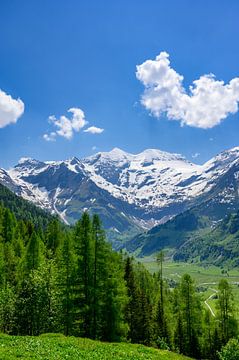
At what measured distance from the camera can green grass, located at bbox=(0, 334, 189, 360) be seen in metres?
30.4

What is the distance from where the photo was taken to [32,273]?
236ft

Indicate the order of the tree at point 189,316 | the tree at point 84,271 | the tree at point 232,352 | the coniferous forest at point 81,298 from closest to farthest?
the tree at point 84,271
the coniferous forest at point 81,298
the tree at point 232,352
the tree at point 189,316

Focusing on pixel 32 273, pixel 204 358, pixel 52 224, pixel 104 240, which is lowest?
pixel 204 358

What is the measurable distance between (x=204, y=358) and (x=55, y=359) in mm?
74907

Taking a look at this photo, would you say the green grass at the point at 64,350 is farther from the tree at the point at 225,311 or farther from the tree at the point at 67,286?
the tree at the point at 225,311

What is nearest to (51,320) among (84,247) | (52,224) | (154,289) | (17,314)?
(17,314)

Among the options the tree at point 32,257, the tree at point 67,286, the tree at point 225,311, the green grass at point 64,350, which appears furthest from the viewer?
the tree at point 225,311

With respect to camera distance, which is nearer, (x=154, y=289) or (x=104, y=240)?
(x=104, y=240)

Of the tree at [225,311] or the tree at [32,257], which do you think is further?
the tree at [225,311]

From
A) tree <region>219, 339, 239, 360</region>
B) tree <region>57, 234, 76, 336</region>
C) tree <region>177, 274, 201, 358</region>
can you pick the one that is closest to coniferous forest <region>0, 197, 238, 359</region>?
tree <region>57, 234, 76, 336</region>

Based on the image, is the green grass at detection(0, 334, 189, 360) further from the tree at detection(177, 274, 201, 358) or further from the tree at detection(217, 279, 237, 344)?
the tree at detection(217, 279, 237, 344)

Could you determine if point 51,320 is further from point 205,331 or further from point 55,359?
point 205,331

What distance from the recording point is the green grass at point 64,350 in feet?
99.6

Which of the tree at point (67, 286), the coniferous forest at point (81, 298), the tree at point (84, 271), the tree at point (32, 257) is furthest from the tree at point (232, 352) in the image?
the tree at point (32, 257)
